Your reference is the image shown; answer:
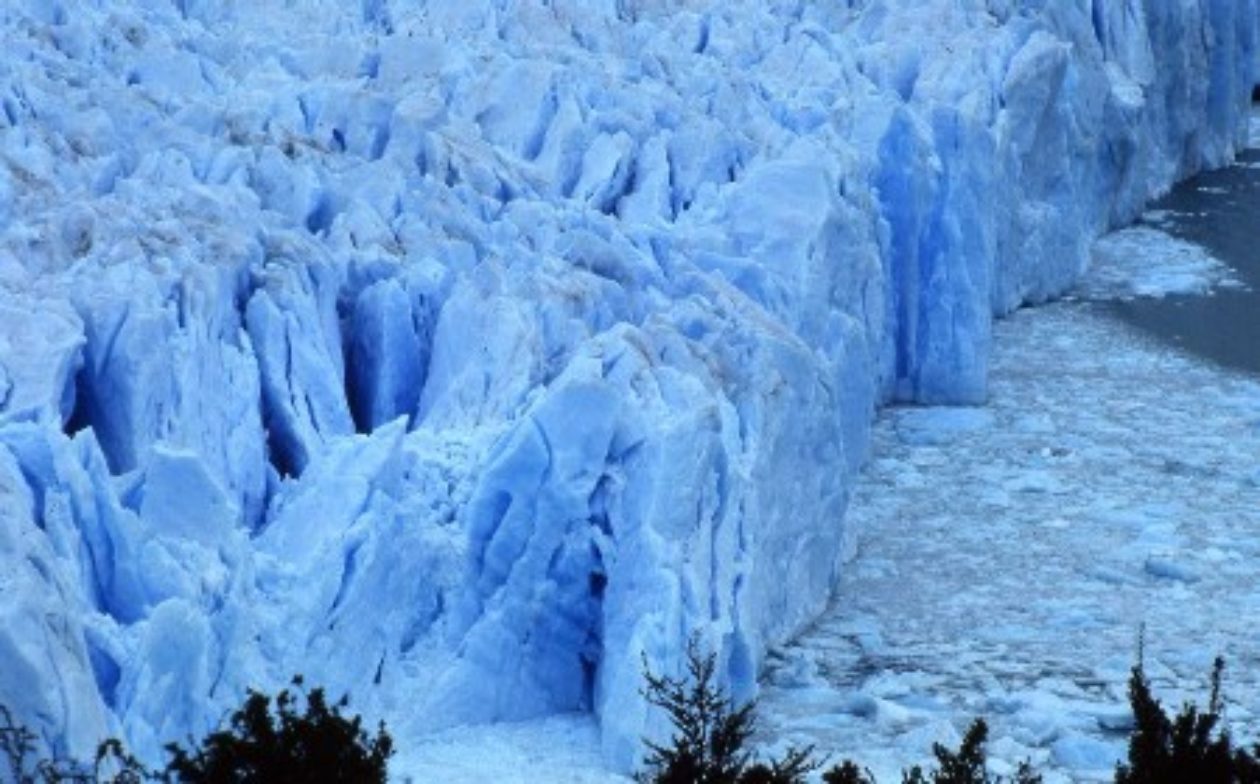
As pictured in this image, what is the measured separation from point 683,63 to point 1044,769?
605 centimetres

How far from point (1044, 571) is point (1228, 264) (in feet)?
23.0

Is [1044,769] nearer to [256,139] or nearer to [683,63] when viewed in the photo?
[256,139]

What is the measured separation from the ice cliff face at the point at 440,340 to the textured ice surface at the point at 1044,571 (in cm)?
37

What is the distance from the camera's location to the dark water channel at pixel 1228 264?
15281mm

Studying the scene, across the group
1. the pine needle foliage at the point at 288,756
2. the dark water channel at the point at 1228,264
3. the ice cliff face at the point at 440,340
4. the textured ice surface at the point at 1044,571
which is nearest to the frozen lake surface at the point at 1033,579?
the textured ice surface at the point at 1044,571

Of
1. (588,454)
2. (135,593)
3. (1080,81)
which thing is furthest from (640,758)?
(1080,81)

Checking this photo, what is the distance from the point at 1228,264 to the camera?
17.4m

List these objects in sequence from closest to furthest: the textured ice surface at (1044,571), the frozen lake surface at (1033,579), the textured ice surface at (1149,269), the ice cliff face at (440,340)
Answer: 1. the ice cliff face at (440,340)
2. the frozen lake surface at (1033,579)
3. the textured ice surface at (1044,571)
4. the textured ice surface at (1149,269)

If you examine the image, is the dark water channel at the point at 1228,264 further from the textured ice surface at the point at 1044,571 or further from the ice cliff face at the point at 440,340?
the ice cliff face at the point at 440,340

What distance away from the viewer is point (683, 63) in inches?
546

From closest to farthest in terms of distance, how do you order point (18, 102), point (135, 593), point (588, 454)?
point (135, 593)
point (588, 454)
point (18, 102)

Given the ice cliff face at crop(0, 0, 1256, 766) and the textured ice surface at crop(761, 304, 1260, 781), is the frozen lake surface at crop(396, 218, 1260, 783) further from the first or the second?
the ice cliff face at crop(0, 0, 1256, 766)

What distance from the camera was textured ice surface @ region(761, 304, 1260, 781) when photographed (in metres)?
9.30

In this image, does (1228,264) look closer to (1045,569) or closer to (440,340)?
(1045,569)
